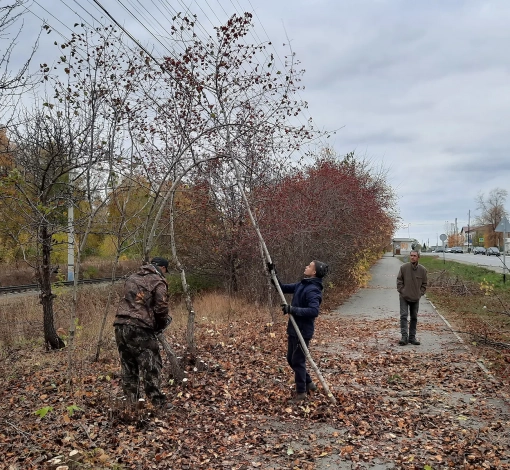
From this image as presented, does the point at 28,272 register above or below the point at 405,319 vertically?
above

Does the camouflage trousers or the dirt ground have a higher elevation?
the camouflage trousers

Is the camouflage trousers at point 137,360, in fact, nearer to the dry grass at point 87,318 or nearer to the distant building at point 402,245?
the dry grass at point 87,318

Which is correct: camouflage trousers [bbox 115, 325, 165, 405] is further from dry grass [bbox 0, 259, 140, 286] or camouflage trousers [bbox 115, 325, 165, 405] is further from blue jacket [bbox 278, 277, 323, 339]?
dry grass [bbox 0, 259, 140, 286]

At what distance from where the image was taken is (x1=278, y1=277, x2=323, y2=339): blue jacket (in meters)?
5.98

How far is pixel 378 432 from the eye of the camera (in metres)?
5.23

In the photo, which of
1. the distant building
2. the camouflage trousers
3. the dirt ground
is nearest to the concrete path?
the dirt ground

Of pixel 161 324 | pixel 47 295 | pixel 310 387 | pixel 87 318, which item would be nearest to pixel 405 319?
pixel 310 387

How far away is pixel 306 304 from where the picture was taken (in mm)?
6156

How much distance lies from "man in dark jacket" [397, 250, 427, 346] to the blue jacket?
4.35 m

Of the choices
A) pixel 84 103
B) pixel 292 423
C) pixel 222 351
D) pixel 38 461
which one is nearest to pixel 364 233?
pixel 222 351

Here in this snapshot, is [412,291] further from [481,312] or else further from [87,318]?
[87,318]

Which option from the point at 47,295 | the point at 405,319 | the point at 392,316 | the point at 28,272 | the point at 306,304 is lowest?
the point at 392,316

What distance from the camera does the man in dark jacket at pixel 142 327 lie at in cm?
539

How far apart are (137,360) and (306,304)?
6.87 ft
